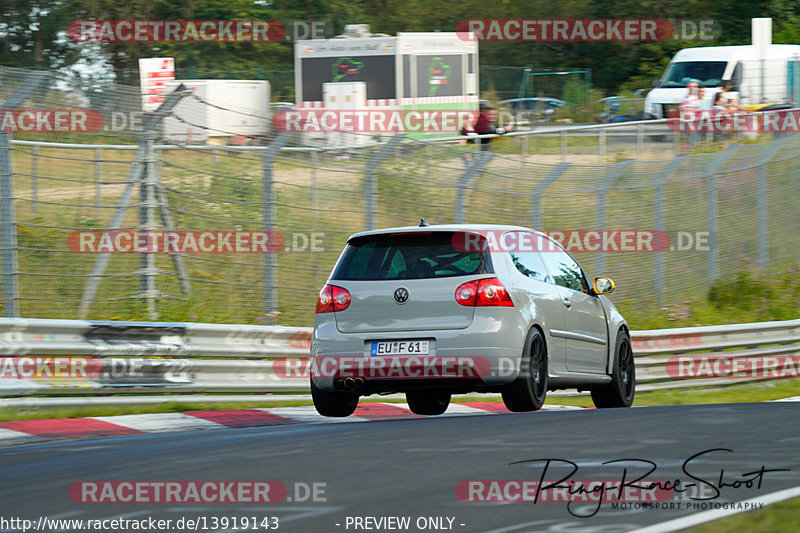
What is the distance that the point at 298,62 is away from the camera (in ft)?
102

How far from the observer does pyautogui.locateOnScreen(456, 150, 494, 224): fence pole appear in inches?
579

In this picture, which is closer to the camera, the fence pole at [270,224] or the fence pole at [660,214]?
the fence pole at [270,224]

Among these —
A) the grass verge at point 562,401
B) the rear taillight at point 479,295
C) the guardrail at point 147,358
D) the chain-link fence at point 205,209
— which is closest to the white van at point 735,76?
the chain-link fence at point 205,209

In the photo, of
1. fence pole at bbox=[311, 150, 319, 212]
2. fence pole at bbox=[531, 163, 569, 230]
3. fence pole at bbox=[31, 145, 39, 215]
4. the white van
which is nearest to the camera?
fence pole at bbox=[31, 145, 39, 215]

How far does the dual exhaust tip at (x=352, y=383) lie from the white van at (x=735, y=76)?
2109 centimetres

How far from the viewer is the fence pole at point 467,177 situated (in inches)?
579

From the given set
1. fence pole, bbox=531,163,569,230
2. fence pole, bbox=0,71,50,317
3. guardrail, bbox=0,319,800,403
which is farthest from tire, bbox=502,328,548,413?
fence pole, bbox=531,163,569,230

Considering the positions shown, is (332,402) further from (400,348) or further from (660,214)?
(660,214)

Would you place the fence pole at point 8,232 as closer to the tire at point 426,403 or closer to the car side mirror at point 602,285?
the tire at point 426,403

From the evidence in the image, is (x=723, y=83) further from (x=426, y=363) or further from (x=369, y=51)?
(x=426, y=363)

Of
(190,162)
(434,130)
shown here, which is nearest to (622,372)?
(190,162)

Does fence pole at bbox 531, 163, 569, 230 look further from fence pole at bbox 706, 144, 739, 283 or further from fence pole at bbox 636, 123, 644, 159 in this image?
fence pole at bbox 636, 123, 644, 159

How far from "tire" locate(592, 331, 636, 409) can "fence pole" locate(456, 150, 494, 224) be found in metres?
2.99

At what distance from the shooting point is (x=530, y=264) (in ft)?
34.0
